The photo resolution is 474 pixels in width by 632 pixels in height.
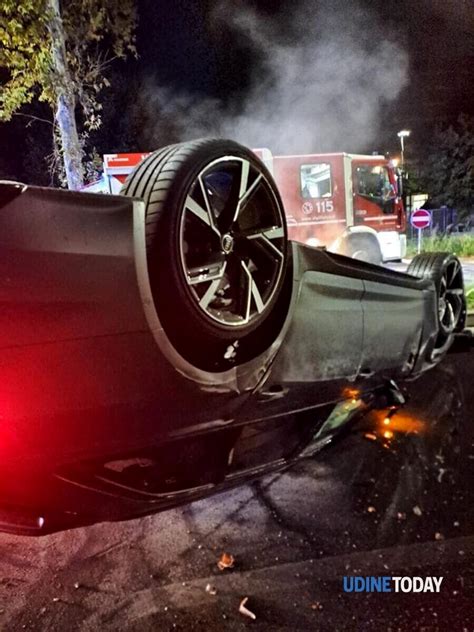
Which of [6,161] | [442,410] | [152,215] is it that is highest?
[6,161]

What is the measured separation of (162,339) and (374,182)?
463 inches

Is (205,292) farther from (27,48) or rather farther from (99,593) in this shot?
(27,48)

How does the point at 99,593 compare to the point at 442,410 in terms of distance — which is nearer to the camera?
the point at 99,593

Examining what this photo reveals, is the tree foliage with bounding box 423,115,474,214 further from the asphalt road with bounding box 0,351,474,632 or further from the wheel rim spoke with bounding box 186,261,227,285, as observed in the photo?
the wheel rim spoke with bounding box 186,261,227,285

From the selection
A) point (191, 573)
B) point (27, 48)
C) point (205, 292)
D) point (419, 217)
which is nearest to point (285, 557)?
point (191, 573)

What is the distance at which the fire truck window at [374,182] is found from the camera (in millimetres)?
12406

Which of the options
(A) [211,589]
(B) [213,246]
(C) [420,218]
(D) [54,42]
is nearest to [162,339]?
(B) [213,246]

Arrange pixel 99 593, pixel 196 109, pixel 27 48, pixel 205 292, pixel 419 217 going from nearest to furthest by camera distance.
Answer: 1. pixel 205 292
2. pixel 99 593
3. pixel 27 48
4. pixel 419 217
5. pixel 196 109

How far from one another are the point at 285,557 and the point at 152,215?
1647mm

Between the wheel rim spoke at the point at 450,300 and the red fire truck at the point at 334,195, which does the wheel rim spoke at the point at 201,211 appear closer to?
the wheel rim spoke at the point at 450,300

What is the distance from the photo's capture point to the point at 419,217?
11406mm

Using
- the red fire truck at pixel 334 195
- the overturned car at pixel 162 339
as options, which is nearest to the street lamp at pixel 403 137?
the red fire truck at pixel 334 195

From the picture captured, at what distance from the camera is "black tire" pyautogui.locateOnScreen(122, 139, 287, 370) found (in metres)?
1.87

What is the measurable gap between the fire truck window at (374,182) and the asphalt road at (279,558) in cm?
992
